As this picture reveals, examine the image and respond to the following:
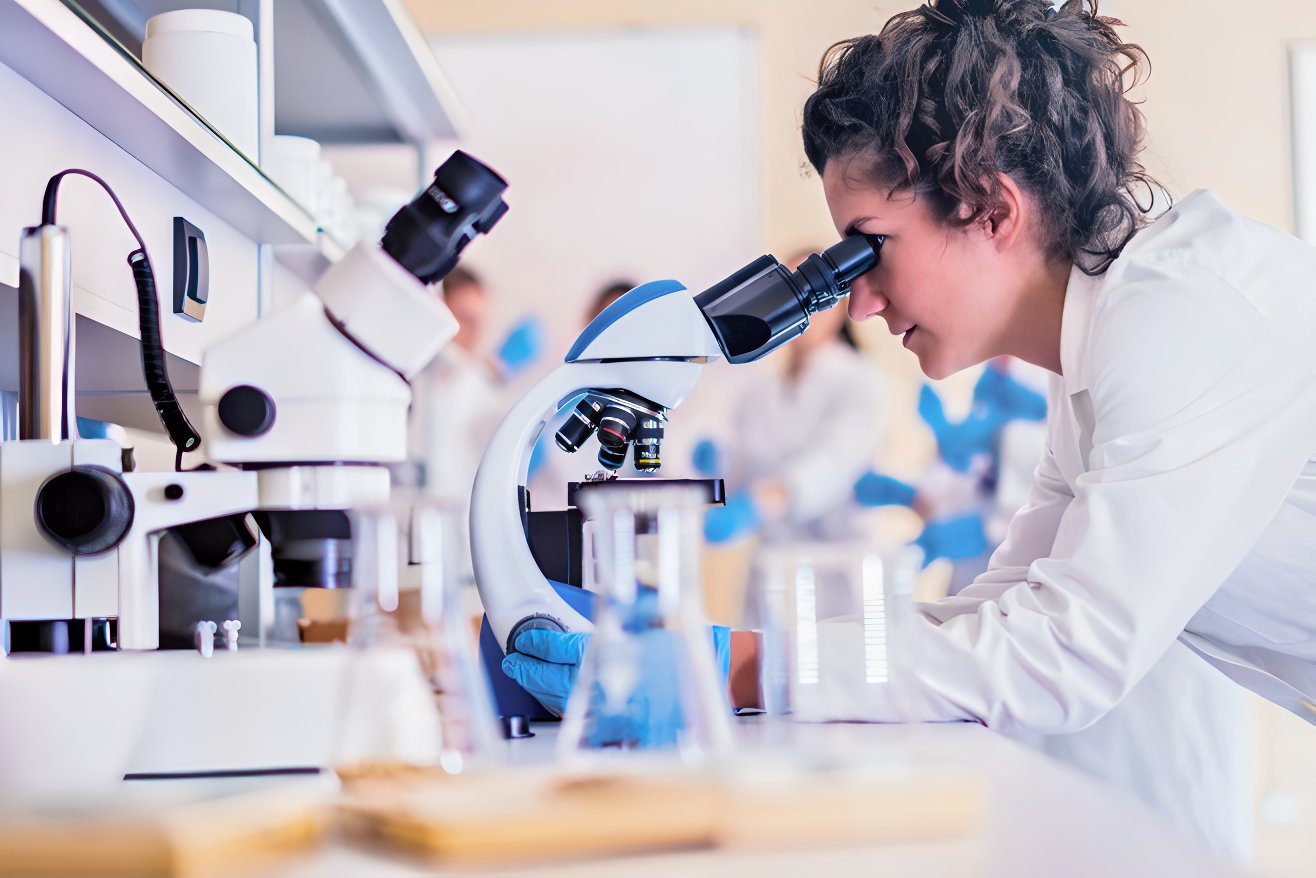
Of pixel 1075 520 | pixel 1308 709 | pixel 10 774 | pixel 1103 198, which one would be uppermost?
pixel 1103 198

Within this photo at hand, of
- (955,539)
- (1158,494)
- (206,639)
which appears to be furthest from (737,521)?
(206,639)

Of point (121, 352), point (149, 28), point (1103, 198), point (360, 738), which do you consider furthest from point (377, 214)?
point (360, 738)

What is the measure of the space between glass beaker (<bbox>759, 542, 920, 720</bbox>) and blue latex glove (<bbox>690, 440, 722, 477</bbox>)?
3.04 metres

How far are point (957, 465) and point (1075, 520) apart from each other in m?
2.87

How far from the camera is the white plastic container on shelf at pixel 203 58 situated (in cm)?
148

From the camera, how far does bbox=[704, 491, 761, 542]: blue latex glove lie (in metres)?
3.90

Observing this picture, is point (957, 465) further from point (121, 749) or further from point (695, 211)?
point (121, 749)

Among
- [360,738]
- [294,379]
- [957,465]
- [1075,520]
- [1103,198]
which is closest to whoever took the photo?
[360,738]

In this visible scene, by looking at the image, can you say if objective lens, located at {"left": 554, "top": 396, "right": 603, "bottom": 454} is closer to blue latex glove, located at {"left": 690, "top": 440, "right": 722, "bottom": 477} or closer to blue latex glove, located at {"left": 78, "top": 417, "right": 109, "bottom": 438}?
blue latex glove, located at {"left": 78, "top": 417, "right": 109, "bottom": 438}

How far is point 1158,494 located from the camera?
91 cm

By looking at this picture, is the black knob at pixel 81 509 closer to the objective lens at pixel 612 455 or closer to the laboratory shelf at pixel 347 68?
the objective lens at pixel 612 455

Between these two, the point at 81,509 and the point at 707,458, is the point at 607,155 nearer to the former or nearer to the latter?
the point at 707,458

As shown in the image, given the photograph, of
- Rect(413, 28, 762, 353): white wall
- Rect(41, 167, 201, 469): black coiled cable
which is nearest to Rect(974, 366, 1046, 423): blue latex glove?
Rect(413, 28, 762, 353): white wall

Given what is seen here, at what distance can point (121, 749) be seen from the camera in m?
0.61
